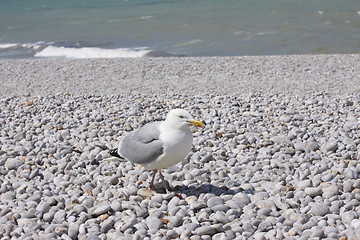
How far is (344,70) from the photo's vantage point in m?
12.4

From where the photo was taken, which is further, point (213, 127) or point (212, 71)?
point (212, 71)

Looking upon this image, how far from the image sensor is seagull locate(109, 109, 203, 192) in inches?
175

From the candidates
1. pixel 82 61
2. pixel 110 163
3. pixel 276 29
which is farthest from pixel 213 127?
pixel 276 29

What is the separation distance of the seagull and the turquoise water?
532 inches

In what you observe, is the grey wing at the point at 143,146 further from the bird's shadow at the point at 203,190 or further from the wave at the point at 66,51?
the wave at the point at 66,51

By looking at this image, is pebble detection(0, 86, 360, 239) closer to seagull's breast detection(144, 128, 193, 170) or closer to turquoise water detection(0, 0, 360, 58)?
seagull's breast detection(144, 128, 193, 170)

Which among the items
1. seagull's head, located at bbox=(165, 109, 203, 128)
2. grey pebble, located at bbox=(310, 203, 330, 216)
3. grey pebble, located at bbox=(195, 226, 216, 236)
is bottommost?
grey pebble, located at bbox=(310, 203, 330, 216)

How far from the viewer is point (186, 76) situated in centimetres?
1248

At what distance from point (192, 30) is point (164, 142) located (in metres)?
19.5

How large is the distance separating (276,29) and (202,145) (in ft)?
55.4

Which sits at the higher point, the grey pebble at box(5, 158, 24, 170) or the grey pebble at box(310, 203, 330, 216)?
the grey pebble at box(5, 158, 24, 170)

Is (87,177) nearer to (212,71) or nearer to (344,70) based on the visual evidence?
(212,71)

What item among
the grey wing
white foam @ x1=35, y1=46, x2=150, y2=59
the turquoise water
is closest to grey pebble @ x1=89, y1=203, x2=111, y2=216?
the grey wing

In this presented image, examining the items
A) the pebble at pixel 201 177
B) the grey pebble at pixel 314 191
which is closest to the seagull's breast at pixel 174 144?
the pebble at pixel 201 177
